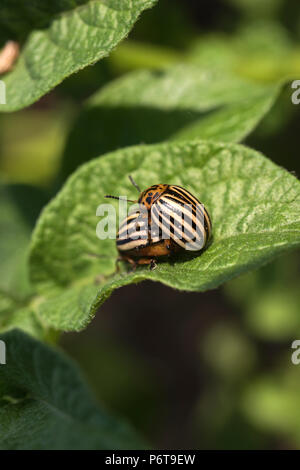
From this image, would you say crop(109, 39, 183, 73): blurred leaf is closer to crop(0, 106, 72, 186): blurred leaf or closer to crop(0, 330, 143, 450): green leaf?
crop(0, 106, 72, 186): blurred leaf

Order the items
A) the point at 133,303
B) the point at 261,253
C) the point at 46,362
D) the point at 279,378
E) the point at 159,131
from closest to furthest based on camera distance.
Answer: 1. the point at 261,253
2. the point at 46,362
3. the point at 159,131
4. the point at 279,378
5. the point at 133,303

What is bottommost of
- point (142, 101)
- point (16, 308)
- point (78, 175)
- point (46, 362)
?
point (46, 362)

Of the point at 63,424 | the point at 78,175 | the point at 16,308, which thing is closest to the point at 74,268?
the point at 16,308

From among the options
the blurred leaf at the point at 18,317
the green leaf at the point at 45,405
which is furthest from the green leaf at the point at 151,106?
the green leaf at the point at 45,405

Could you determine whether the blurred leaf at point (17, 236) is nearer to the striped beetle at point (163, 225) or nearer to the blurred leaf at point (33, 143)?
the striped beetle at point (163, 225)

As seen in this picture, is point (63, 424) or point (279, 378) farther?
point (279, 378)

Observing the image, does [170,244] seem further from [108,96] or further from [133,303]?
[133,303]

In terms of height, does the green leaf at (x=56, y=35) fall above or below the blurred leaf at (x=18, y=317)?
above

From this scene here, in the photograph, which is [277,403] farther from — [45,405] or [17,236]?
[45,405]

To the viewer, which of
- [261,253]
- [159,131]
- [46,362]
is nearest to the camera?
[261,253]
